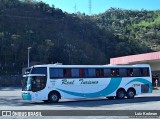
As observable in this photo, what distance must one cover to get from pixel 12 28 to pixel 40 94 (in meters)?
68.7

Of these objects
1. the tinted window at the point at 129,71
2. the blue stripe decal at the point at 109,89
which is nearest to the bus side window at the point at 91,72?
the blue stripe decal at the point at 109,89

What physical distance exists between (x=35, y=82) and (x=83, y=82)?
4.00 m

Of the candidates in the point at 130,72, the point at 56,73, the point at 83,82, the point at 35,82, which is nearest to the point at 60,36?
the point at 130,72

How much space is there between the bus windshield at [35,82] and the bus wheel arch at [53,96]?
34.8 inches

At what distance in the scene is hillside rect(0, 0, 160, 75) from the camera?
7906 centimetres

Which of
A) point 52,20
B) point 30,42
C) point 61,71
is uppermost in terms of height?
point 52,20

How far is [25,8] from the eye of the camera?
11100cm

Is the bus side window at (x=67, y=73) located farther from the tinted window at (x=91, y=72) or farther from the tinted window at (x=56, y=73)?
the tinted window at (x=91, y=72)

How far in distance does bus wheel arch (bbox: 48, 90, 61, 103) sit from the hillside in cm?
4988

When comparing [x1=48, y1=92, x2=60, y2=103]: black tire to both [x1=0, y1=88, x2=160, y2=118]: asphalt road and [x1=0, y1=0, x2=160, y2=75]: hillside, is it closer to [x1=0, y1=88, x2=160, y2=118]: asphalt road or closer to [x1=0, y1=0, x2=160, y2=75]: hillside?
[x1=0, y1=88, x2=160, y2=118]: asphalt road

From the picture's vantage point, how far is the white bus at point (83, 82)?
25.5 m

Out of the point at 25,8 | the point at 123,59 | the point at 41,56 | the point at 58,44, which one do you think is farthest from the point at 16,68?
the point at 25,8

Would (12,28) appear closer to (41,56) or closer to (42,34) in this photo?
(42,34)

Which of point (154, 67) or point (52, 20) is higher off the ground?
point (52, 20)
